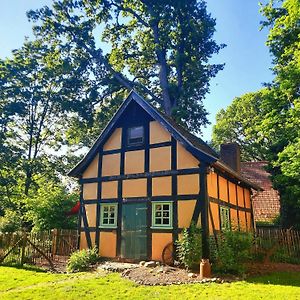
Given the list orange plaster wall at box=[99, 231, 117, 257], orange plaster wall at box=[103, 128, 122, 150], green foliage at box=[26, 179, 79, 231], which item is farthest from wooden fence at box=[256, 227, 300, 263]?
green foliage at box=[26, 179, 79, 231]

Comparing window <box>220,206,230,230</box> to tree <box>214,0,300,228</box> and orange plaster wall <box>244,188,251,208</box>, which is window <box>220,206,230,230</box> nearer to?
tree <box>214,0,300,228</box>

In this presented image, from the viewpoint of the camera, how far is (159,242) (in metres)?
12.4

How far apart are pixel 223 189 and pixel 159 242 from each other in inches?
157

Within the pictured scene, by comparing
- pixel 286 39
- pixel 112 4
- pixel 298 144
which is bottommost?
pixel 298 144

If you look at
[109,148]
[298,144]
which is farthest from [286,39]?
[109,148]

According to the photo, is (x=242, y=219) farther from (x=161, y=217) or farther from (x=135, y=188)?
(x=135, y=188)

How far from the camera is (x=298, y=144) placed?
1395 centimetres

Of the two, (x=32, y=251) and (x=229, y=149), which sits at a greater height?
(x=229, y=149)

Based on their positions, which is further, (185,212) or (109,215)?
(109,215)

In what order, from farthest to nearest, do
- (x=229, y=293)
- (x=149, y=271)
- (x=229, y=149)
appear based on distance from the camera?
(x=229, y=149)
(x=149, y=271)
(x=229, y=293)

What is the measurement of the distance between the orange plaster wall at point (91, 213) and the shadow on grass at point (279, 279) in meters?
7.52

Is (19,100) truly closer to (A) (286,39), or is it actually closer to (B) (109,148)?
(B) (109,148)

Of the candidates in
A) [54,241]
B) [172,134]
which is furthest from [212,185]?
[54,241]

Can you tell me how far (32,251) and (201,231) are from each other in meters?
7.59
